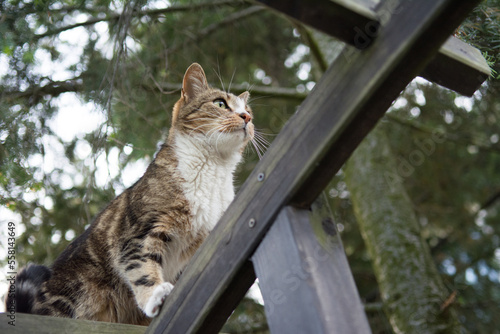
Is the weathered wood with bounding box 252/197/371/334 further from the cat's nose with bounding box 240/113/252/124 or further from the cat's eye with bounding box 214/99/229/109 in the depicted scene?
the cat's eye with bounding box 214/99/229/109

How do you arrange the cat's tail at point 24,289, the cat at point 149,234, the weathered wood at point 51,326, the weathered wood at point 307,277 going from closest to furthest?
1. the weathered wood at point 307,277
2. the weathered wood at point 51,326
3. the cat's tail at point 24,289
4. the cat at point 149,234

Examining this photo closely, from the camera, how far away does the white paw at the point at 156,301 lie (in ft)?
6.04

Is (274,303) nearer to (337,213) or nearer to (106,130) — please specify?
(106,130)

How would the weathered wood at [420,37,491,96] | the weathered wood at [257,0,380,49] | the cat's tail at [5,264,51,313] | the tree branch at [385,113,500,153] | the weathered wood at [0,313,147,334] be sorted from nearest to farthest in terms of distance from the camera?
the weathered wood at [257,0,380,49] → the weathered wood at [420,37,491,96] → the weathered wood at [0,313,147,334] → the cat's tail at [5,264,51,313] → the tree branch at [385,113,500,153]

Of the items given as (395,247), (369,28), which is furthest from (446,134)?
(369,28)

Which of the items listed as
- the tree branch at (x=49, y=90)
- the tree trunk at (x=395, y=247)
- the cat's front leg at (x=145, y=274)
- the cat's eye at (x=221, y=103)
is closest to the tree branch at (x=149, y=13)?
the tree branch at (x=49, y=90)

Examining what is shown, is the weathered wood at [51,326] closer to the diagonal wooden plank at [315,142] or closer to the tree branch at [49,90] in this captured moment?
the diagonal wooden plank at [315,142]

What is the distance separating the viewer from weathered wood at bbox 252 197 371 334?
1.32 metres

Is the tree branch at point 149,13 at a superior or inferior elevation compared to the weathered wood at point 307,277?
inferior

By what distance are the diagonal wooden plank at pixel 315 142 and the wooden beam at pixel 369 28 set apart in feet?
0.14

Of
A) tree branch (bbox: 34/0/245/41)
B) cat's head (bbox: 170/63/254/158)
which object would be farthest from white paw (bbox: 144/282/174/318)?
tree branch (bbox: 34/0/245/41)

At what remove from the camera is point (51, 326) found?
1.75 metres

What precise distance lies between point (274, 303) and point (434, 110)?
3647 millimetres

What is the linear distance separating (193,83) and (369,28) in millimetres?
1802
